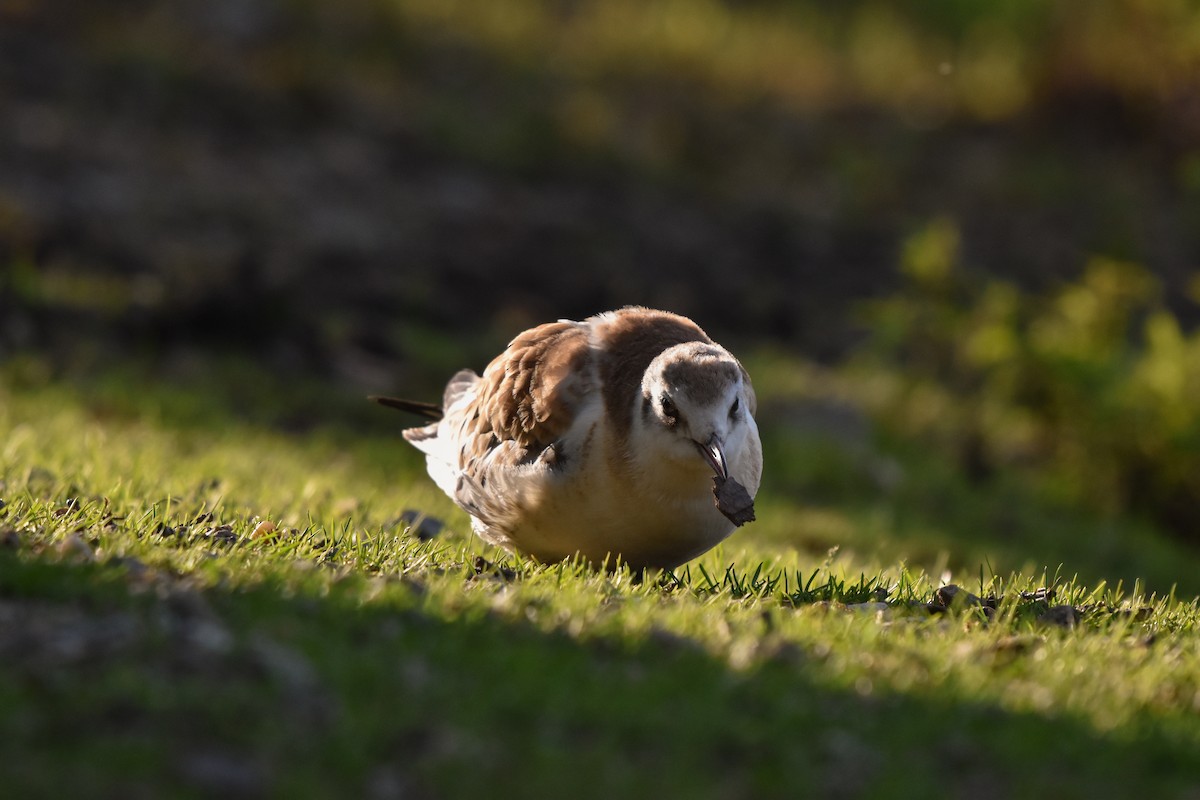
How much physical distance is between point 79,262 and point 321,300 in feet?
6.34

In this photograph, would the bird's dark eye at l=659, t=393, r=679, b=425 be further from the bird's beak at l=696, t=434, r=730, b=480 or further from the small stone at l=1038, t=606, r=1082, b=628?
the small stone at l=1038, t=606, r=1082, b=628

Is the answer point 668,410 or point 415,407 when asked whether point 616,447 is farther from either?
point 415,407

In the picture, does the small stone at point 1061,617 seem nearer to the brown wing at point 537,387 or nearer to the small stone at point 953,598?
the small stone at point 953,598

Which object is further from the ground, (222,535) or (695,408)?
(695,408)

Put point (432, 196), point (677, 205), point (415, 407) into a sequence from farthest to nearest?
point (677, 205)
point (432, 196)
point (415, 407)

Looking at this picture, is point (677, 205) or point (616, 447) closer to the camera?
point (616, 447)

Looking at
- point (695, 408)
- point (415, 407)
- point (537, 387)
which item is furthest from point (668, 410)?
point (415, 407)

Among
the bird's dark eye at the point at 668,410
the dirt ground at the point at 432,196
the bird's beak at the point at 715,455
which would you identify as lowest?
the dirt ground at the point at 432,196

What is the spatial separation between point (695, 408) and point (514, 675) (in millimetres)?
1511

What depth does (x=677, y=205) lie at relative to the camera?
51.4 feet

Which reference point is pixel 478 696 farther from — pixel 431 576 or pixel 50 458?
pixel 50 458

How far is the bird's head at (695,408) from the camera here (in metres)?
5.23

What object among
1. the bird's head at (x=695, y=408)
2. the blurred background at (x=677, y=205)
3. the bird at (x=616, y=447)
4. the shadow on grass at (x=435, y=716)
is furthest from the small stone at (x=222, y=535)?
the blurred background at (x=677, y=205)

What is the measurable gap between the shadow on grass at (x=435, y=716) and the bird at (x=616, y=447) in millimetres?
1000
